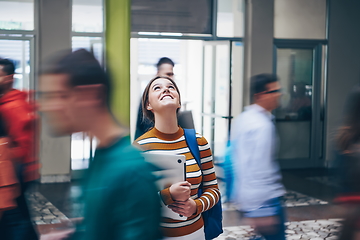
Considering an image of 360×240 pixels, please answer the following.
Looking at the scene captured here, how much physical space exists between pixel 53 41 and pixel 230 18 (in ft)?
11.6

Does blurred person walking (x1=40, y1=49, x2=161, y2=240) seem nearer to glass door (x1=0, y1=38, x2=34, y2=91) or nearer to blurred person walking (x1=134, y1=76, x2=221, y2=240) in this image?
blurred person walking (x1=134, y1=76, x2=221, y2=240)

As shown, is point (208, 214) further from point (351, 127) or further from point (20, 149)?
point (20, 149)

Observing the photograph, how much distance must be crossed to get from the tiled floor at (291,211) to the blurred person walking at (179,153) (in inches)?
87.7

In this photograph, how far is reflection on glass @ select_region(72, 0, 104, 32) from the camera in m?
8.61

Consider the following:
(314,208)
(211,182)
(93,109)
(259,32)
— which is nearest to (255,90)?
(211,182)

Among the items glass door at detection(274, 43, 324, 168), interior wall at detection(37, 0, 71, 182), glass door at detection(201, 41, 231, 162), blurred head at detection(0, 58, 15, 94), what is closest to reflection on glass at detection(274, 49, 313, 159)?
glass door at detection(274, 43, 324, 168)

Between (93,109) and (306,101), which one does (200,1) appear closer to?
(306,101)

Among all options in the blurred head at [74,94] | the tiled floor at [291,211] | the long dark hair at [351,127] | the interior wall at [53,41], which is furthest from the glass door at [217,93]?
the blurred head at [74,94]

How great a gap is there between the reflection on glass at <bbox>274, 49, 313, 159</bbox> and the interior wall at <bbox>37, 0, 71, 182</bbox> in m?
4.46

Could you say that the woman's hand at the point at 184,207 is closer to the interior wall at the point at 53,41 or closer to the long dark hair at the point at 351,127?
the long dark hair at the point at 351,127

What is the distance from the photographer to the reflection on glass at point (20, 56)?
8445mm

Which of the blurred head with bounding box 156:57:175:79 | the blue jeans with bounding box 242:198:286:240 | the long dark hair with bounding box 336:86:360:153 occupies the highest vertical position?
the blurred head with bounding box 156:57:175:79

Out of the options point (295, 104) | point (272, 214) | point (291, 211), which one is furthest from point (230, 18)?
point (272, 214)

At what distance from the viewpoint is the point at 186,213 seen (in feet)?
7.36
